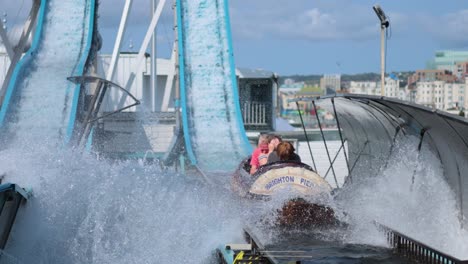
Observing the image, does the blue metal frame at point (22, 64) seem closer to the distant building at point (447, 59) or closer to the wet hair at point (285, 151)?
the wet hair at point (285, 151)

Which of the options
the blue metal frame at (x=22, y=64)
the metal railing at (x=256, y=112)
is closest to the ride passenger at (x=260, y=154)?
the blue metal frame at (x=22, y=64)

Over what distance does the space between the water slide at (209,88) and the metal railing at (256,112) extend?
186 inches

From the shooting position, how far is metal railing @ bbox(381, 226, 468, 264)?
617 centimetres

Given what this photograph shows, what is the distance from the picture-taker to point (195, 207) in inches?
347

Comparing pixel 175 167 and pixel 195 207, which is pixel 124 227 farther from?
pixel 175 167

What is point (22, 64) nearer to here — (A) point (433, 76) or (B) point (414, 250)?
(B) point (414, 250)

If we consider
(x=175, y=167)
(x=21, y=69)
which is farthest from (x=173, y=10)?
(x=175, y=167)

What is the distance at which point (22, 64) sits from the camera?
19109 mm

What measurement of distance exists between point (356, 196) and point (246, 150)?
8.17 metres

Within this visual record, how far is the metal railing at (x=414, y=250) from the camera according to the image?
243 inches

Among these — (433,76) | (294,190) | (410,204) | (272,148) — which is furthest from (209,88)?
(433,76)

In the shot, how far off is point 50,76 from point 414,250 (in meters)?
13.4

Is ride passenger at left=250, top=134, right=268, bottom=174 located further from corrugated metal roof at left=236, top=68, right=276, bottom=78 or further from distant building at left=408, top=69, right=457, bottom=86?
distant building at left=408, top=69, right=457, bottom=86

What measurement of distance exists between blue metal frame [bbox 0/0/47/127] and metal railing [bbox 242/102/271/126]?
6922mm
